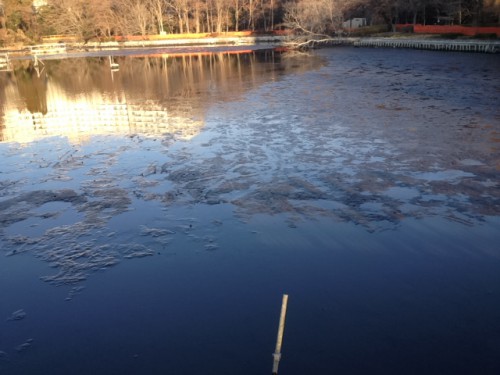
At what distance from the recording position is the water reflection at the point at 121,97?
18062 mm

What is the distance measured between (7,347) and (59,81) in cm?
3309

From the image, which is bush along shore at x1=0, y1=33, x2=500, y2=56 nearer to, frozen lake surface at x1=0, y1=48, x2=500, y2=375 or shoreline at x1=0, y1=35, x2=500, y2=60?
shoreline at x1=0, y1=35, x2=500, y2=60

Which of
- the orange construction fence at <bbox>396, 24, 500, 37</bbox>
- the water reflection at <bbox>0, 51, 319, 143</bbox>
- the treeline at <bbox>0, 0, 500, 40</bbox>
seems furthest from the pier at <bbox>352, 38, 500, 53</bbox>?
the water reflection at <bbox>0, 51, 319, 143</bbox>

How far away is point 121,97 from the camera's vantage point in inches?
1018

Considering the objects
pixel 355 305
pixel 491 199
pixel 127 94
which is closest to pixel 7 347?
pixel 355 305

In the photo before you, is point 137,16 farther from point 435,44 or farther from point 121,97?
point 121,97

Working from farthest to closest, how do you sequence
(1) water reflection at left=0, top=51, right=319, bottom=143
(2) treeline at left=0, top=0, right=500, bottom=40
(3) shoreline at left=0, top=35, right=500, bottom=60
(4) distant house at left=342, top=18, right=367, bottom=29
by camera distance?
(2) treeline at left=0, top=0, right=500, bottom=40
(4) distant house at left=342, top=18, right=367, bottom=29
(3) shoreline at left=0, top=35, right=500, bottom=60
(1) water reflection at left=0, top=51, right=319, bottom=143

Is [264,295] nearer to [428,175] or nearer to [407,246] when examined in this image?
[407,246]

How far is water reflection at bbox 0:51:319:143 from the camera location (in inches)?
711

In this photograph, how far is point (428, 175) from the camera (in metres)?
11.3

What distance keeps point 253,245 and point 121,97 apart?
20.1 m

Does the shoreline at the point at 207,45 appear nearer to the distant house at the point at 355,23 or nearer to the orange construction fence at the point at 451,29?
the orange construction fence at the point at 451,29

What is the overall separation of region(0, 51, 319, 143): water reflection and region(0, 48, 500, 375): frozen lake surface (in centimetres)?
43

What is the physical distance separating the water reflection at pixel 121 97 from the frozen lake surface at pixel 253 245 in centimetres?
43
